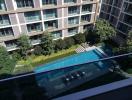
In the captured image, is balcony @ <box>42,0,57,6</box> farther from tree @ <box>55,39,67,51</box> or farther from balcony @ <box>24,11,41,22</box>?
tree @ <box>55,39,67,51</box>

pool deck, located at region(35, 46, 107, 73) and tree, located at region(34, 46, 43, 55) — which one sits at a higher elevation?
tree, located at region(34, 46, 43, 55)

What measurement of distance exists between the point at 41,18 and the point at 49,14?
1271 millimetres

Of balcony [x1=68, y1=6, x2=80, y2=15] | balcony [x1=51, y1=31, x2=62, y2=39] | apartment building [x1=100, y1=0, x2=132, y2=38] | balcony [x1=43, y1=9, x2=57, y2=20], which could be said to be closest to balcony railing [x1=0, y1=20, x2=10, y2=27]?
balcony [x1=43, y1=9, x2=57, y2=20]

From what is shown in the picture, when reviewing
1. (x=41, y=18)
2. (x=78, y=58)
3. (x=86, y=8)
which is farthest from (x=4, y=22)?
(x=86, y=8)

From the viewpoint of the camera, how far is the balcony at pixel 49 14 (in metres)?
19.3

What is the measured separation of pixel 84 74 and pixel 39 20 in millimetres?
16705

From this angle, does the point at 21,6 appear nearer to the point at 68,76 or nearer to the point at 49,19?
the point at 49,19

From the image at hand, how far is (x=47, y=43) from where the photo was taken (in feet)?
66.5

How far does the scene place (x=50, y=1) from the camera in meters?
18.9

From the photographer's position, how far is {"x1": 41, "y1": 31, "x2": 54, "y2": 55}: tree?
1978cm

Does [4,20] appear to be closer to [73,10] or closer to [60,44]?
[60,44]

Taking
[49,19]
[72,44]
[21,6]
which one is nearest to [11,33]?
[21,6]

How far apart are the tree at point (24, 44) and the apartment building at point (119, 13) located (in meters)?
15.3

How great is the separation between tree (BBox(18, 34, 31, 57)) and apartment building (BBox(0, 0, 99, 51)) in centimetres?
91
